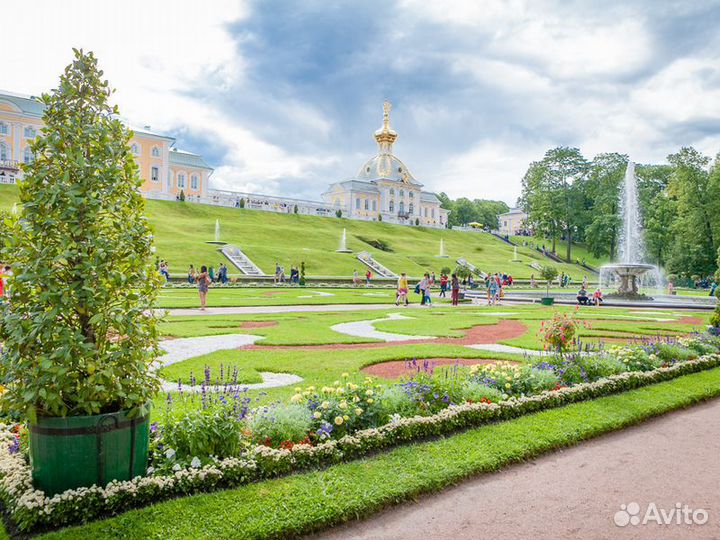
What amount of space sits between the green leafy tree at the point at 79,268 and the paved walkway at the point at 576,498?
193 cm

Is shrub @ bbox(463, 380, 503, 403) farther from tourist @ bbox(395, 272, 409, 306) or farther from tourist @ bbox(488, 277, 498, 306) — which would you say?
tourist @ bbox(488, 277, 498, 306)

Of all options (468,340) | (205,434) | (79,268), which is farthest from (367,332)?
(79,268)

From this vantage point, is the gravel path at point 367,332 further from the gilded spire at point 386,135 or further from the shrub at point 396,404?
the gilded spire at point 386,135

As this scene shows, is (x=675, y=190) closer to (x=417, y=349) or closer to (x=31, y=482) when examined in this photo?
(x=417, y=349)

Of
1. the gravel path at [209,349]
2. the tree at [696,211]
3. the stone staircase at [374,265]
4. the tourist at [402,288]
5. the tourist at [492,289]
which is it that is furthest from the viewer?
the tree at [696,211]

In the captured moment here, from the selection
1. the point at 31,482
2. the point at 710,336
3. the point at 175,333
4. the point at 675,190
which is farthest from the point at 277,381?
the point at 675,190

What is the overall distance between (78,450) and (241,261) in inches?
1431

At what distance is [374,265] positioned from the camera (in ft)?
151

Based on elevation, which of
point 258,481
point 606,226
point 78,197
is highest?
point 606,226

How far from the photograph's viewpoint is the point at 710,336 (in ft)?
36.9

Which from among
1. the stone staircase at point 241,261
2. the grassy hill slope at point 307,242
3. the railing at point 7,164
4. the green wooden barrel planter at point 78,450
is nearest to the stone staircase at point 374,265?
the grassy hill slope at point 307,242

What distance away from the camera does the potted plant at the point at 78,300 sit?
141 inches

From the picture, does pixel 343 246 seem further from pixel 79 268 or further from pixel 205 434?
pixel 79 268

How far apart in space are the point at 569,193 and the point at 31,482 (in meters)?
73.0
